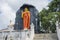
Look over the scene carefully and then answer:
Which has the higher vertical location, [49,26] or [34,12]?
[34,12]

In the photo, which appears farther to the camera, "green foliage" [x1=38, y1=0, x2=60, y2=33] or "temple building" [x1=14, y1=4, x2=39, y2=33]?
"temple building" [x1=14, y1=4, x2=39, y2=33]

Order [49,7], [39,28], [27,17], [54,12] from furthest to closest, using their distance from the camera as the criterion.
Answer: [39,28] → [49,7] → [54,12] → [27,17]

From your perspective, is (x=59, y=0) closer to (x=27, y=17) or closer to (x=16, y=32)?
(x=27, y=17)

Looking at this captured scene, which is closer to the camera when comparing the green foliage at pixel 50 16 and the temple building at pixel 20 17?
the green foliage at pixel 50 16

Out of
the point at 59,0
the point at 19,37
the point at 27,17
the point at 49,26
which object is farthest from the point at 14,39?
the point at 59,0

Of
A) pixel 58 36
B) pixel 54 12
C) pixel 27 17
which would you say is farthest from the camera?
pixel 54 12

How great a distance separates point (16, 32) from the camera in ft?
67.6

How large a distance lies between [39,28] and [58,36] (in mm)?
9318

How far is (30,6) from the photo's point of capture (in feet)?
98.1

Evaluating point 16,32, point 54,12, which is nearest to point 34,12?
point 54,12

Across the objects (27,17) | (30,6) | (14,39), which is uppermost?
(30,6)

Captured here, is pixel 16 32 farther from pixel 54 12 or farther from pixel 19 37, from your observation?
pixel 54 12

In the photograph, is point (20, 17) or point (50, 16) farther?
point (20, 17)

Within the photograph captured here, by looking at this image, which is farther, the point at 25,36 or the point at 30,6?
the point at 30,6
